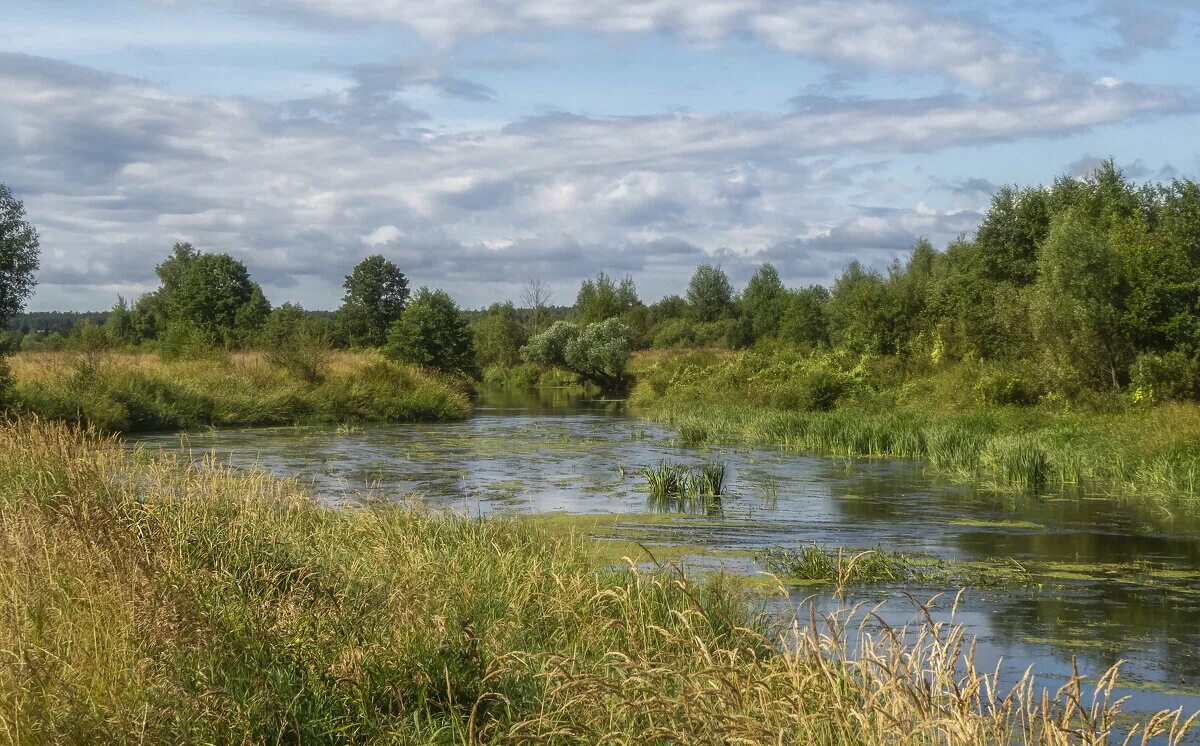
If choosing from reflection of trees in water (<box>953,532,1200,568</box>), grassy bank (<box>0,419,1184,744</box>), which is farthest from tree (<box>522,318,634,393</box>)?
grassy bank (<box>0,419,1184,744</box>)

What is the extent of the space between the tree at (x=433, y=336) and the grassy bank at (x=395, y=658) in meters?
34.8

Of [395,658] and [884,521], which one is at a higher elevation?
[395,658]

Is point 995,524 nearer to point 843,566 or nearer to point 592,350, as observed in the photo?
point 843,566

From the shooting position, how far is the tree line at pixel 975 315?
22984 millimetres

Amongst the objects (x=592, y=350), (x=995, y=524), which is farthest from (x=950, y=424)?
(x=592, y=350)

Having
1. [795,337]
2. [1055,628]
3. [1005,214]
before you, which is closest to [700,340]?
[795,337]

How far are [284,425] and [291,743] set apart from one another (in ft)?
85.5

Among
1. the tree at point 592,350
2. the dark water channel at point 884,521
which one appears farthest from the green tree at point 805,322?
the dark water channel at point 884,521

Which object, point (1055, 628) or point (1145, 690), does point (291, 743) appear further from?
point (1055, 628)

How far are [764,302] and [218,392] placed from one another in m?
55.0

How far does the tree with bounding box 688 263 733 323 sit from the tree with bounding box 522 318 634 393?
34546 mm

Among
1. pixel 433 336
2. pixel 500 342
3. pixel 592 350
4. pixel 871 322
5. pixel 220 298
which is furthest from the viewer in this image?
pixel 500 342

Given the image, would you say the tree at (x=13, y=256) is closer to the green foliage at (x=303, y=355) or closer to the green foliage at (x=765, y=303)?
the green foliage at (x=303, y=355)

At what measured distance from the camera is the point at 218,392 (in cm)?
3028
